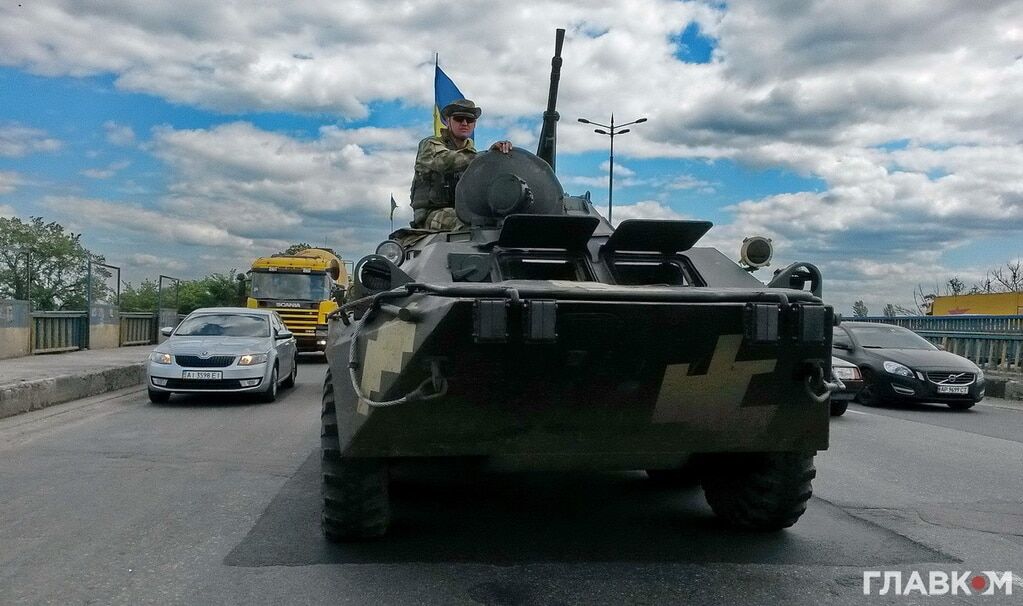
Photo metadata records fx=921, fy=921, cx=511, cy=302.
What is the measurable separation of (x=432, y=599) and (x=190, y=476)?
3.41m

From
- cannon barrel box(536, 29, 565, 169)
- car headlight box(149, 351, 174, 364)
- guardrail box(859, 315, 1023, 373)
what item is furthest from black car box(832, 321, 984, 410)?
car headlight box(149, 351, 174, 364)

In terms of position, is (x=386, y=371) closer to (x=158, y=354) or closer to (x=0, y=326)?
(x=158, y=354)

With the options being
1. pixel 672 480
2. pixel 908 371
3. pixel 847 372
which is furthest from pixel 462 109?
pixel 908 371

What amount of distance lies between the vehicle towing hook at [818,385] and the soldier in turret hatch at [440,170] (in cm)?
313

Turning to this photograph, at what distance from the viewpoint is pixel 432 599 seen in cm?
374

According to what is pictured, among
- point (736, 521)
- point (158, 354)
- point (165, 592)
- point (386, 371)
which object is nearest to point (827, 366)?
point (736, 521)

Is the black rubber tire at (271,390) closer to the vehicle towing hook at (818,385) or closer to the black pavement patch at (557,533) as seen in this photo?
the black pavement patch at (557,533)

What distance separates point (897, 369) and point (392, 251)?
31.4 ft

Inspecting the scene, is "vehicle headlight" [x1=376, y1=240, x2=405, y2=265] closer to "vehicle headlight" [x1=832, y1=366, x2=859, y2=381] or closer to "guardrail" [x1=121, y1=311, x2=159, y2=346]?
"vehicle headlight" [x1=832, y1=366, x2=859, y2=381]

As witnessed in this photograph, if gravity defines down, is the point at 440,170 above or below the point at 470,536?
above

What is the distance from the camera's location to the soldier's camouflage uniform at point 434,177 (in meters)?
6.82

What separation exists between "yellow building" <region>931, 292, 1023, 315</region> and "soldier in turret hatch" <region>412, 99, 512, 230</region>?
22.1m

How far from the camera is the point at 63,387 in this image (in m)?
12.0

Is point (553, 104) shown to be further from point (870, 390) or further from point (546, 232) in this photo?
point (870, 390)
